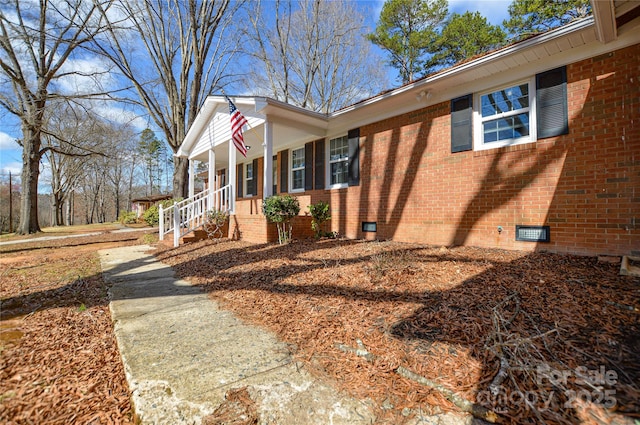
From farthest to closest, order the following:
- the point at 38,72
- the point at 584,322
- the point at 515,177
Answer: the point at 38,72 → the point at 515,177 → the point at 584,322

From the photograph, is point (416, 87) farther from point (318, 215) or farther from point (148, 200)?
point (148, 200)

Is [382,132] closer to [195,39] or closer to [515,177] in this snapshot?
[515,177]

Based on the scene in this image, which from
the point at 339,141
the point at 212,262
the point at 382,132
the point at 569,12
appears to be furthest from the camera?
the point at 569,12

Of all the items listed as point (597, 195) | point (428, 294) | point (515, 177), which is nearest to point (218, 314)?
point (428, 294)

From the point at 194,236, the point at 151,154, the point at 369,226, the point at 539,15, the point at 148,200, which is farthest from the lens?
the point at 151,154

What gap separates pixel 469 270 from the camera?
346 cm

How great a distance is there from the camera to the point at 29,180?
512 inches

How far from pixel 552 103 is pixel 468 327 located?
416 cm

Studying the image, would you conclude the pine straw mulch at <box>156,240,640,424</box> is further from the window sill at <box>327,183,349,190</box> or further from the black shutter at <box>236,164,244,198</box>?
the black shutter at <box>236,164,244,198</box>

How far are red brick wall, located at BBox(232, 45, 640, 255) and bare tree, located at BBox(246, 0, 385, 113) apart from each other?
1165 cm

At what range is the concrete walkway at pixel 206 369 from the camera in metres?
1.43

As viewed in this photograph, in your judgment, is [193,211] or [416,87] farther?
[193,211]

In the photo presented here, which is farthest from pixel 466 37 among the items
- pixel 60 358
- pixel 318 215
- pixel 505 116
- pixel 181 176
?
pixel 60 358

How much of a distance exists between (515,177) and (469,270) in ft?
7.23
